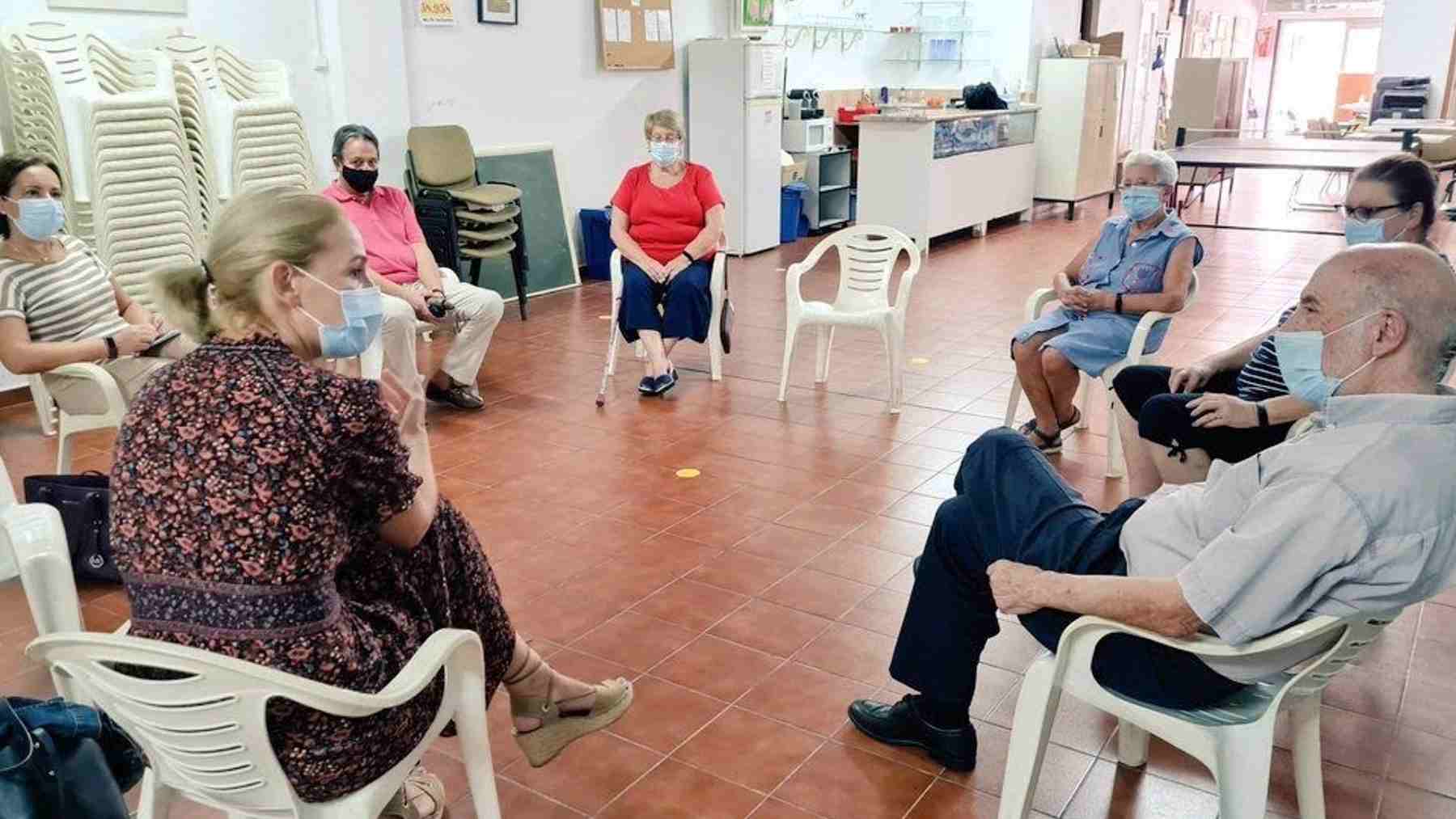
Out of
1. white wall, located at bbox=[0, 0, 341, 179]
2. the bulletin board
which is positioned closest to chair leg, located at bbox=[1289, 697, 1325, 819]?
white wall, located at bbox=[0, 0, 341, 179]

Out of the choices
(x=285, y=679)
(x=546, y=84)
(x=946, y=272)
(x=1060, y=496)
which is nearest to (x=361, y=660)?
(x=285, y=679)

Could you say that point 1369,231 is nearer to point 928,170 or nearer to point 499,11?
point 499,11

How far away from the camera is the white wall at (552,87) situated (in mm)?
6355

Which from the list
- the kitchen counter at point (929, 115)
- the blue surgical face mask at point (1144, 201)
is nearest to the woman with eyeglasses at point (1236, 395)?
the blue surgical face mask at point (1144, 201)

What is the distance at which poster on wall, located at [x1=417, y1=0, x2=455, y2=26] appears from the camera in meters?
6.15

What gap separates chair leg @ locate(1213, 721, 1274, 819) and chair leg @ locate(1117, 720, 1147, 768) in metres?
0.46

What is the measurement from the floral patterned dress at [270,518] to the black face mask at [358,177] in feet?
9.99

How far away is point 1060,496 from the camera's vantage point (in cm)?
200

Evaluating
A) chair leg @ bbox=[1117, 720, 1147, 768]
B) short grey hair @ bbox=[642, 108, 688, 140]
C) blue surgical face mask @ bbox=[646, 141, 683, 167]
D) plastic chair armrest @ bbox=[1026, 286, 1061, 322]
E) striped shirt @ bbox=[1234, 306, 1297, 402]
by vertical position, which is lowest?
chair leg @ bbox=[1117, 720, 1147, 768]

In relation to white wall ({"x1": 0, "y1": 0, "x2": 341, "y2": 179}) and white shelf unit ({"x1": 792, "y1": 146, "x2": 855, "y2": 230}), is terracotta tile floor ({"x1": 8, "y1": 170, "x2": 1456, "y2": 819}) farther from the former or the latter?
white shelf unit ({"x1": 792, "y1": 146, "x2": 855, "y2": 230})

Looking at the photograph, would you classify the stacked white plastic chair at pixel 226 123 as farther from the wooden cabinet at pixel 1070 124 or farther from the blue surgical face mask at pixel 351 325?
the wooden cabinet at pixel 1070 124

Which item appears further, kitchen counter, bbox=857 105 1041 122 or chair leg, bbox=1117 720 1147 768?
kitchen counter, bbox=857 105 1041 122

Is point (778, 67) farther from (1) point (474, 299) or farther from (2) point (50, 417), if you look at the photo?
(2) point (50, 417)

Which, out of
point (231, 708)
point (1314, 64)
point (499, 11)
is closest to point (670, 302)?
point (499, 11)
